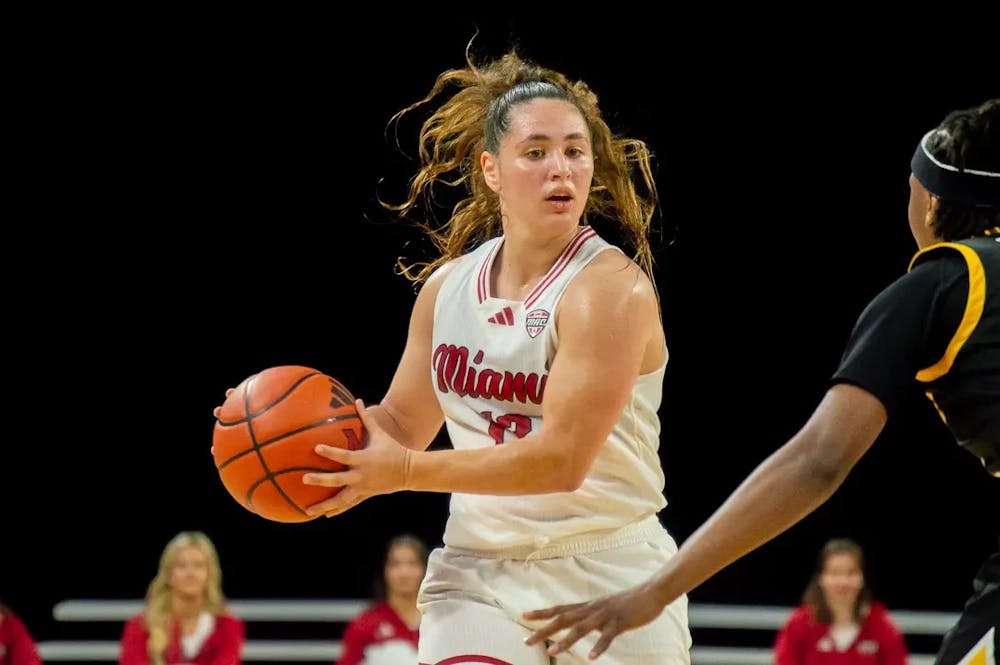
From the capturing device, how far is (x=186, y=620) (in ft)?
23.0

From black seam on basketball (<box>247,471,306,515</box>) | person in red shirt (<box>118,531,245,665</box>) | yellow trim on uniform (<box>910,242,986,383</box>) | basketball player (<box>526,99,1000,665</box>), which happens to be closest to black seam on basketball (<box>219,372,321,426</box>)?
black seam on basketball (<box>247,471,306,515</box>)

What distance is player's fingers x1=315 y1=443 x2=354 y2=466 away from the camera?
9.76 feet

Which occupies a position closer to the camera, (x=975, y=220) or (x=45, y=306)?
(x=975, y=220)

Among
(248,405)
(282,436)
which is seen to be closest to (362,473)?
(282,436)

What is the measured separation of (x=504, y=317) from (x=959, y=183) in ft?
3.87

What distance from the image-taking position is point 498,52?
1006cm

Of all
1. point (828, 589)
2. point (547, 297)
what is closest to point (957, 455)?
point (828, 589)

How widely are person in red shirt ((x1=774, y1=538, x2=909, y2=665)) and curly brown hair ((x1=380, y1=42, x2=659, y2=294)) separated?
151 inches

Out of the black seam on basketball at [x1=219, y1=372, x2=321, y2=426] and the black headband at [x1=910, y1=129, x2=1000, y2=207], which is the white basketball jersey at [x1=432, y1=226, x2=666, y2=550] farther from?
the black headband at [x1=910, y1=129, x2=1000, y2=207]

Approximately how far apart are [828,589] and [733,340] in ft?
7.72

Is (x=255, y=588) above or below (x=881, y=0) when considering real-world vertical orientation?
below

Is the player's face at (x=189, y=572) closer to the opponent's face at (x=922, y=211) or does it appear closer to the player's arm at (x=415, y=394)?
the player's arm at (x=415, y=394)

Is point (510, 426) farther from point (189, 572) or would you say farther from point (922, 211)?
point (189, 572)

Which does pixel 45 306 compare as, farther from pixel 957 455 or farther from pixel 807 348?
pixel 957 455
